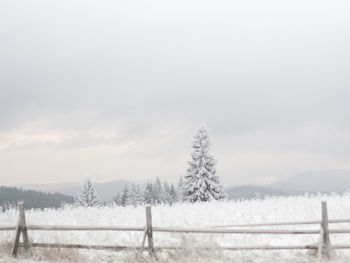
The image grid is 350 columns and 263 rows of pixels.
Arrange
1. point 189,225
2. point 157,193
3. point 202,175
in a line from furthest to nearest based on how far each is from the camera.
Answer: point 157,193
point 202,175
point 189,225

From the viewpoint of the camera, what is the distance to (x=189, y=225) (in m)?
14.6

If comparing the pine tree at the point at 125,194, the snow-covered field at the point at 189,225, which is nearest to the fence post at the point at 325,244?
the snow-covered field at the point at 189,225

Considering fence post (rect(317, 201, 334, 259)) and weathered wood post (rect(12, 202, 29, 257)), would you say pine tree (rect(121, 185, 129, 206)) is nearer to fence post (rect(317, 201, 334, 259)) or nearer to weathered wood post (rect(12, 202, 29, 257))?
weathered wood post (rect(12, 202, 29, 257))

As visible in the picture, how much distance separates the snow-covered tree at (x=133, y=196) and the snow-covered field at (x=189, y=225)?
5001 cm

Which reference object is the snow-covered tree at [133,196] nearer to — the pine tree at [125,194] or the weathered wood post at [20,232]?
the pine tree at [125,194]

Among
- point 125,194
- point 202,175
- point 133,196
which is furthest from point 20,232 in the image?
point 125,194

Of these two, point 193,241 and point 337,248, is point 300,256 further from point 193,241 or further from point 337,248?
point 193,241

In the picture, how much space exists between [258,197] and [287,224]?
5654mm

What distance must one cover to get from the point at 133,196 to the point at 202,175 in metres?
35.8

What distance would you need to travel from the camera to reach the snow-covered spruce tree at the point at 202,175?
34312mm

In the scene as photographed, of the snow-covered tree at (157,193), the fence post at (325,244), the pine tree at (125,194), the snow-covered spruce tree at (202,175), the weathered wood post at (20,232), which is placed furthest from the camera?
the snow-covered tree at (157,193)

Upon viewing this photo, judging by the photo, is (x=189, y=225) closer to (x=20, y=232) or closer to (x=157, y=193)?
(x=20, y=232)

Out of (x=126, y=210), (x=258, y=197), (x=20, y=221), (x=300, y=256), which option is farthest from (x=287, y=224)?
(x=20, y=221)

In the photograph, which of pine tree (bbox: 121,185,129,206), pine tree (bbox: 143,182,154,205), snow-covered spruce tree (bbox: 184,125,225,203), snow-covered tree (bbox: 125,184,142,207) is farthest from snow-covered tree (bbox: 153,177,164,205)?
snow-covered spruce tree (bbox: 184,125,225,203)
